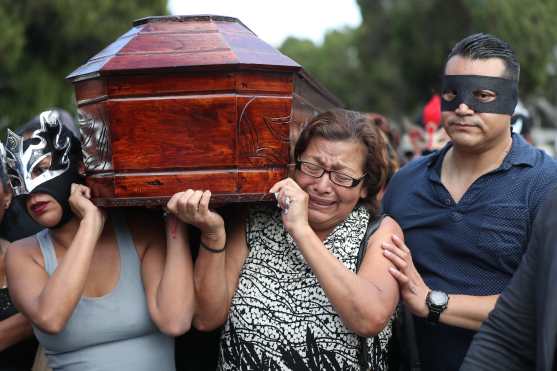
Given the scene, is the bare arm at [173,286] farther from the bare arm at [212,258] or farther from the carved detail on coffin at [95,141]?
the carved detail on coffin at [95,141]

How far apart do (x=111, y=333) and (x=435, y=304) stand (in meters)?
1.29

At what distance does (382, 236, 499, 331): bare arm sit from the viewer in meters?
2.81

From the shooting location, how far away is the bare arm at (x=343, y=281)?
2582 millimetres

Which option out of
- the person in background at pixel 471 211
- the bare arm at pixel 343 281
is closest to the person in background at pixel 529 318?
the bare arm at pixel 343 281

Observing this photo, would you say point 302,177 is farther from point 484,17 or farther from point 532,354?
point 484,17

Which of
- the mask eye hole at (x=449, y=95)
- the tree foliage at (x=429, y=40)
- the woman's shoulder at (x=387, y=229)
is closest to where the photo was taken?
the woman's shoulder at (x=387, y=229)

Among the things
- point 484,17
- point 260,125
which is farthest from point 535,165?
point 484,17

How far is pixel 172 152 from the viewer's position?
2590mm

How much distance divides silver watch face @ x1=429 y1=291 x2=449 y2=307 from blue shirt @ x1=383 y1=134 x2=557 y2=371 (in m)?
0.12

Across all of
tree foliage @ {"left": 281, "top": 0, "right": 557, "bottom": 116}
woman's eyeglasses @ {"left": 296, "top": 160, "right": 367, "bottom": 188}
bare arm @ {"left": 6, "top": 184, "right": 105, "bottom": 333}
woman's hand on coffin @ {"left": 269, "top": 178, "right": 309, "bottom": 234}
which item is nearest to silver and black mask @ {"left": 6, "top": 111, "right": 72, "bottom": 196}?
bare arm @ {"left": 6, "top": 184, "right": 105, "bottom": 333}

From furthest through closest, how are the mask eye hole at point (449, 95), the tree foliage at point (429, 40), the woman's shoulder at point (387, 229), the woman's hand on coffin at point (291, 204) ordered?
1. the tree foliage at point (429, 40)
2. the mask eye hole at point (449, 95)
3. the woman's shoulder at point (387, 229)
4. the woman's hand on coffin at point (291, 204)

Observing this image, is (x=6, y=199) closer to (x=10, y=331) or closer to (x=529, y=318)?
(x=10, y=331)

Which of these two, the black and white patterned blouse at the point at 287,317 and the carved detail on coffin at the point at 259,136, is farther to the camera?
the black and white patterned blouse at the point at 287,317

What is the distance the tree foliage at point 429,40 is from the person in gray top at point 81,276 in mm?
18458
